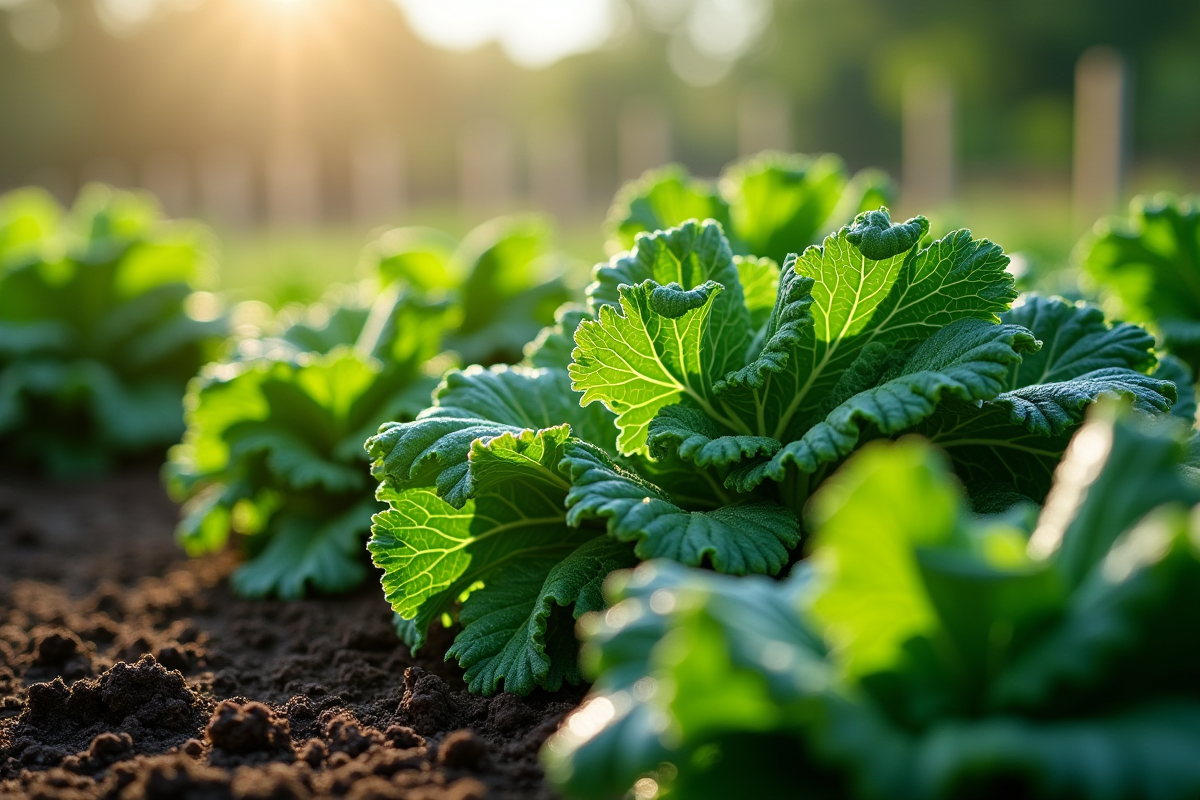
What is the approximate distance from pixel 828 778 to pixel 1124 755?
46 cm

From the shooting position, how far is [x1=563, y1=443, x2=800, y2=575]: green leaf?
2.23 meters

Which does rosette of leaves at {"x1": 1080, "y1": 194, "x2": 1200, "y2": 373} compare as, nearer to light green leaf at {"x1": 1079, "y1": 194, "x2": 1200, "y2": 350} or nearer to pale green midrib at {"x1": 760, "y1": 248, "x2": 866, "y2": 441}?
light green leaf at {"x1": 1079, "y1": 194, "x2": 1200, "y2": 350}

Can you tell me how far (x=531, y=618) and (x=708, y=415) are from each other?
0.69 m

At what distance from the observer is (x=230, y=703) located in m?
2.53

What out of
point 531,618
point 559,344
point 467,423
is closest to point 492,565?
point 531,618

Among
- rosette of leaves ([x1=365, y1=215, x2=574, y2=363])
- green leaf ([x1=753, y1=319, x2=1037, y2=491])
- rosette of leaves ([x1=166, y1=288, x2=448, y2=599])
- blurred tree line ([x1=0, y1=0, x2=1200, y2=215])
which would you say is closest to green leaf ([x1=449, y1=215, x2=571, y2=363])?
rosette of leaves ([x1=365, y1=215, x2=574, y2=363])

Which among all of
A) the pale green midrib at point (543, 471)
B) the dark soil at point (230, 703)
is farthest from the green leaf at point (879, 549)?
the pale green midrib at point (543, 471)

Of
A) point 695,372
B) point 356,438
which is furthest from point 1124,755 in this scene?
point 356,438

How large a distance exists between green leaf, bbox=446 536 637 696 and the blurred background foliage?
16.2 metres

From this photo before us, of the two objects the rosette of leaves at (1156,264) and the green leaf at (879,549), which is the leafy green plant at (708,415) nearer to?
the green leaf at (879,549)

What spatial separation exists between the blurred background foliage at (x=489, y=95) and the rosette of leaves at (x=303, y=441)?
48.4 ft

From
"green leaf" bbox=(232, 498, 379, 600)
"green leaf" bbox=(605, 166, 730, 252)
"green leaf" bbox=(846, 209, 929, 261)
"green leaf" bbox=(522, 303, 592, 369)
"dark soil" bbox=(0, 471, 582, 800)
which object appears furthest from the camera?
"green leaf" bbox=(232, 498, 379, 600)

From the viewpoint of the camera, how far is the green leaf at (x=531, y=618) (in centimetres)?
256

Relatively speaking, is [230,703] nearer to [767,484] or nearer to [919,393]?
[767,484]
